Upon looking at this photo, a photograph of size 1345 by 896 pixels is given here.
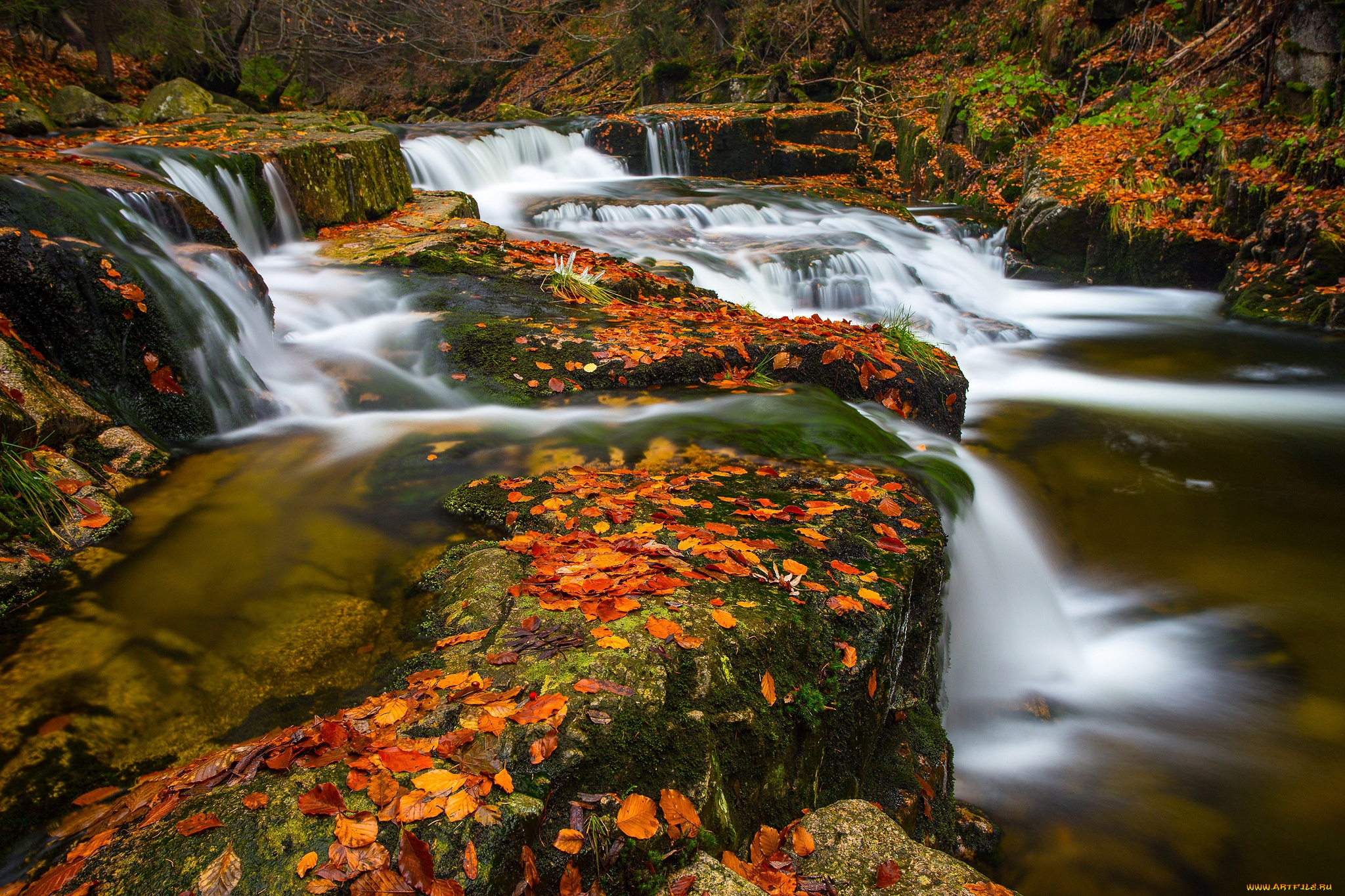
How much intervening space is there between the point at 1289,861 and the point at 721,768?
2.74 m

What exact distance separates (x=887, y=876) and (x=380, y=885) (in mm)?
1257

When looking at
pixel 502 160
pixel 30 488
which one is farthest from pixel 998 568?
pixel 502 160

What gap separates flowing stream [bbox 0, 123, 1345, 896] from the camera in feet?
8.72

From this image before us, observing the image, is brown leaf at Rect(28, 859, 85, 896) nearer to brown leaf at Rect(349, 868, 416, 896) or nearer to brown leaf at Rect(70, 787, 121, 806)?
brown leaf at Rect(70, 787, 121, 806)

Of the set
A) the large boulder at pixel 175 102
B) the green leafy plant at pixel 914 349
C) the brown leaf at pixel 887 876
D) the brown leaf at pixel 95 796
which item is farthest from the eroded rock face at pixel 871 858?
the large boulder at pixel 175 102

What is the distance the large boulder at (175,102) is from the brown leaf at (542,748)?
13.9 metres

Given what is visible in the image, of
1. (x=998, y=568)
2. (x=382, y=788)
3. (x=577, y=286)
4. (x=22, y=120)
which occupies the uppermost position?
(x=22, y=120)

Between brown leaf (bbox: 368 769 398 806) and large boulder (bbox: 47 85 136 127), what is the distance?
509 inches

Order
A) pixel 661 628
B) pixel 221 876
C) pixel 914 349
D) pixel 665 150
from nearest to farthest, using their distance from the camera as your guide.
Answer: pixel 221 876 → pixel 661 628 → pixel 914 349 → pixel 665 150

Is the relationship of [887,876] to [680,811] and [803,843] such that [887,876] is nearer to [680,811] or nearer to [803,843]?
[803,843]

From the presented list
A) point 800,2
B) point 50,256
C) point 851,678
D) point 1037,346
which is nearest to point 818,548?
point 851,678

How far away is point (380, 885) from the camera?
1.46 m

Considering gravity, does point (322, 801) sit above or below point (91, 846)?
above

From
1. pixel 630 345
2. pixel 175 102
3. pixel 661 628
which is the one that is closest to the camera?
pixel 661 628
